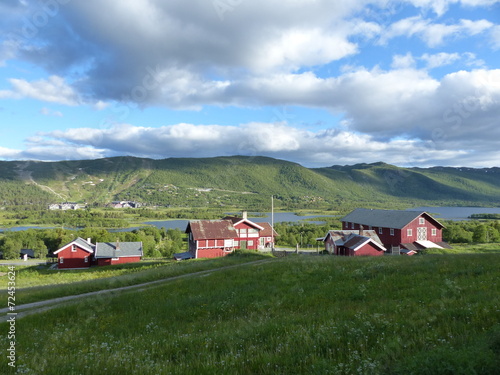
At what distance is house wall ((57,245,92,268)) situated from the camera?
7119cm

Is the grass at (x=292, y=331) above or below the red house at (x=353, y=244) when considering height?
above

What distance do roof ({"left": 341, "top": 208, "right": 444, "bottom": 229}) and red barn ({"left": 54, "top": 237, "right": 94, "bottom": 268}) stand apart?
67.3m

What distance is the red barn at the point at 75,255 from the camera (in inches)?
2800

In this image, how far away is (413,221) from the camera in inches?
2443

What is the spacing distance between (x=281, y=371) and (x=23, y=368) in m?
5.67

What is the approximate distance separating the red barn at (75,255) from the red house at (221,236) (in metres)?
23.7

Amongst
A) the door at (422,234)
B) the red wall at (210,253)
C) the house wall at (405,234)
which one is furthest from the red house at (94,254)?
the door at (422,234)

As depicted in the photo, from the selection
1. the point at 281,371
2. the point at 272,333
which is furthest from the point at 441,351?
the point at 272,333

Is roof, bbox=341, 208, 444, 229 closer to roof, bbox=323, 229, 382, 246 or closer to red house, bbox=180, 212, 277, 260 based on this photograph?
roof, bbox=323, 229, 382, 246

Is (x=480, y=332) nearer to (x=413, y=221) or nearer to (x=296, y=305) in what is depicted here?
(x=296, y=305)

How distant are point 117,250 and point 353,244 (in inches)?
2201

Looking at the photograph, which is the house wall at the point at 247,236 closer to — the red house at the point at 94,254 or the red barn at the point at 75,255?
the red house at the point at 94,254

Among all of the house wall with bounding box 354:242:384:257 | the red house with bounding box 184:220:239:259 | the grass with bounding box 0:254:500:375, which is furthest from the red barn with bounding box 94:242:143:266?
the grass with bounding box 0:254:500:375

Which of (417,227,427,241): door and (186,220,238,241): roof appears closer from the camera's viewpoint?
(417,227,427,241): door
